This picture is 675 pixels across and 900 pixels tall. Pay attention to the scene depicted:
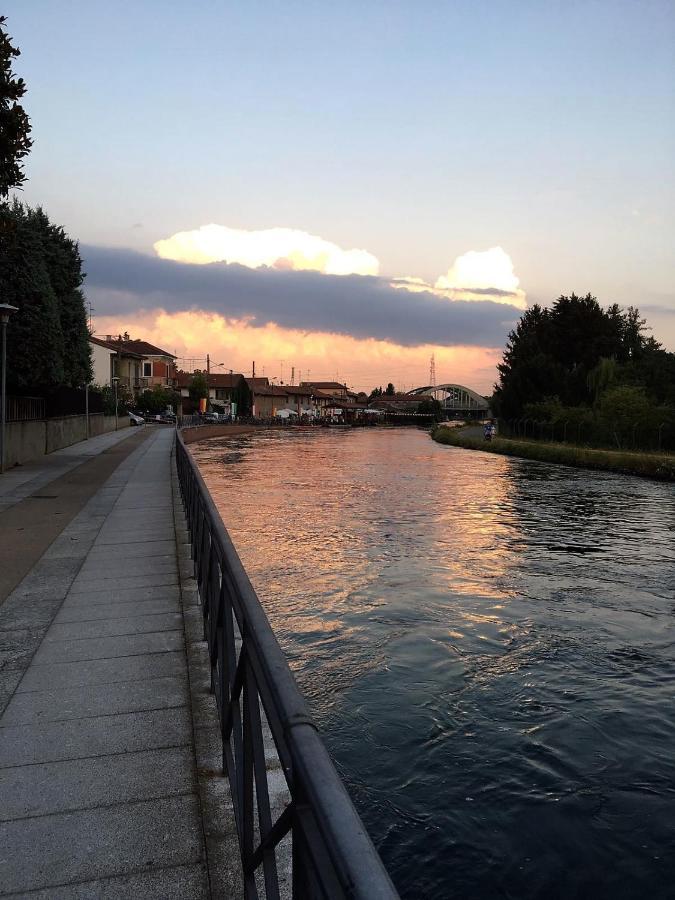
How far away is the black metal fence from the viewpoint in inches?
1513

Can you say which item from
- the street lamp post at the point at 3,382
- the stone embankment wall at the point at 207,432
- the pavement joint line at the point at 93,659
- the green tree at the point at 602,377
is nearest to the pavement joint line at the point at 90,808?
the pavement joint line at the point at 93,659

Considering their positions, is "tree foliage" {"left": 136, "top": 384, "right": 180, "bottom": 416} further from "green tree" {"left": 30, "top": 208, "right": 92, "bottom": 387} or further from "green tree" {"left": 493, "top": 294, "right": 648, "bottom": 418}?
"green tree" {"left": 30, "top": 208, "right": 92, "bottom": 387}

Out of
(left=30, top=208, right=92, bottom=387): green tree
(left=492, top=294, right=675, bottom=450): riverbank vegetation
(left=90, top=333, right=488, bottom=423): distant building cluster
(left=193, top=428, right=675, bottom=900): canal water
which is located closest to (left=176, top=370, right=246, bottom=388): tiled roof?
(left=90, top=333, right=488, bottom=423): distant building cluster

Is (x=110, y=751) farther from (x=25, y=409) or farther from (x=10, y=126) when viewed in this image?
(x=25, y=409)

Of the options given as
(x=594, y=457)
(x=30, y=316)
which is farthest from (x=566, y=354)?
(x=30, y=316)

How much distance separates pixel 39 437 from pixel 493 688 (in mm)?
23732

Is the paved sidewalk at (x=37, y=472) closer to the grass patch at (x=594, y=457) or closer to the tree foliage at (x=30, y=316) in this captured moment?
the tree foliage at (x=30, y=316)

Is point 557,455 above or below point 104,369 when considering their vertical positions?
below

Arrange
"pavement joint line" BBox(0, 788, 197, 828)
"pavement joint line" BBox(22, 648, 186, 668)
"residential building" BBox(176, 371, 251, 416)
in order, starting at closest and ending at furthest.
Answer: "pavement joint line" BBox(0, 788, 197, 828) → "pavement joint line" BBox(22, 648, 186, 668) → "residential building" BBox(176, 371, 251, 416)

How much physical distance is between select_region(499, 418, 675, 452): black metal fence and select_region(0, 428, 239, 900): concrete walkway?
3498 centimetres

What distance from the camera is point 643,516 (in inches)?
816

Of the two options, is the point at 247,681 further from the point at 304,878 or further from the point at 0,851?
the point at 0,851

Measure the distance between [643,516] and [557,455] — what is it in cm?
2113

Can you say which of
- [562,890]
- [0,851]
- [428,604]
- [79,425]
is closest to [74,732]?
[0,851]
